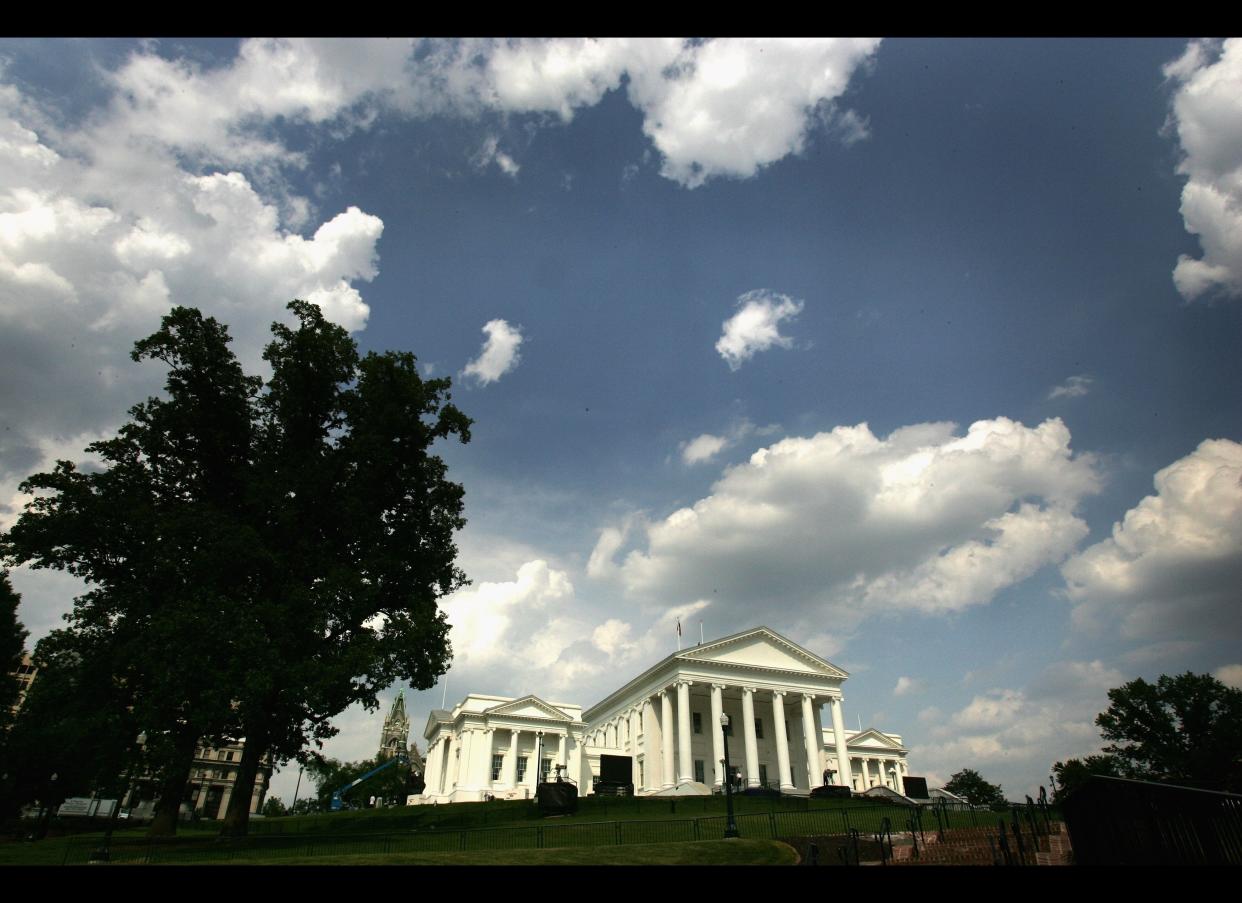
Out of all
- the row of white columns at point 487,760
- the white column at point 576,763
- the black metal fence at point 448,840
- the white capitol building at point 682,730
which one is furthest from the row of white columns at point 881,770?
the black metal fence at point 448,840

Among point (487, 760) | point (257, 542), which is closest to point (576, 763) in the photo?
point (487, 760)

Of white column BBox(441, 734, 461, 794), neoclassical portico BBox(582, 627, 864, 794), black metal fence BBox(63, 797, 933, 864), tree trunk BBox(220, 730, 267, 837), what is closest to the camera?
black metal fence BBox(63, 797, 933, 864)

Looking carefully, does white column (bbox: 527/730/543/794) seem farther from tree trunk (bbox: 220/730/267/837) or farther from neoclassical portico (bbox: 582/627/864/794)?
tree trunk (bbox: 220/730/267/837)

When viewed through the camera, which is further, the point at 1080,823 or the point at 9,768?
the point at 9,768

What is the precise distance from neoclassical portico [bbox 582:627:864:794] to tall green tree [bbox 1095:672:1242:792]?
32.1 metres

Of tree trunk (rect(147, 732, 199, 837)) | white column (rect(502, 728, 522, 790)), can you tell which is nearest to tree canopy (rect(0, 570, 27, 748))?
tree trunk (rect(147, 732, 199, 837))

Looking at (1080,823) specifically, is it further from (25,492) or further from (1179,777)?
(1179,777)

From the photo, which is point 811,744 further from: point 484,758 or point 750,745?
point 484,758

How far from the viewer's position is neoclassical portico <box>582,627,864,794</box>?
189ft

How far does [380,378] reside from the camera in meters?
29.4

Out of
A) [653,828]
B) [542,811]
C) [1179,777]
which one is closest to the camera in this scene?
[653,828]
